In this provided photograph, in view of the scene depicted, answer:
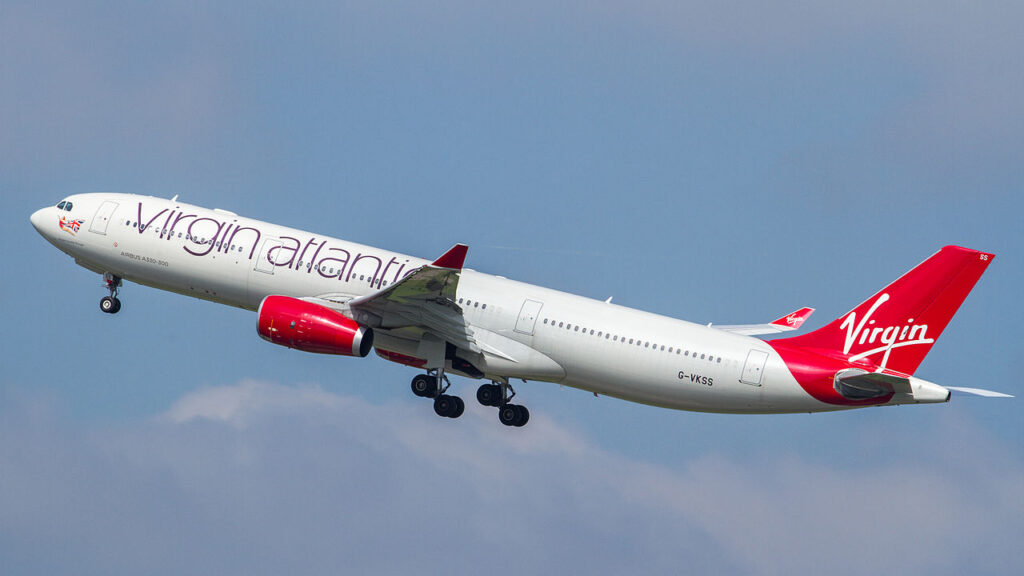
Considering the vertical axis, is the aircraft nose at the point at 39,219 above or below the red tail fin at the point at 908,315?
above

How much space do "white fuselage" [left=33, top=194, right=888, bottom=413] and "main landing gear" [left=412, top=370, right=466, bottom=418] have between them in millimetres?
1806

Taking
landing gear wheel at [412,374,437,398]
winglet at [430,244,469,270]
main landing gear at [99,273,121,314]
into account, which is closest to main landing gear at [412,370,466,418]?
landing gear wheel at [412,374,437,398]

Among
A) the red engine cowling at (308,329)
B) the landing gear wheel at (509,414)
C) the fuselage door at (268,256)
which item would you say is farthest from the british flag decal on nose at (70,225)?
the landing gear wheel at (509,414)

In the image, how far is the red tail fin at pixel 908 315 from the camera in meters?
54.0

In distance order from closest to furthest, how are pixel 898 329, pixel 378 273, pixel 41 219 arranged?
1. pixel 898 329
2. pixel 378 273
3. pixel 41 219

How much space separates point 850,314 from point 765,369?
391cm

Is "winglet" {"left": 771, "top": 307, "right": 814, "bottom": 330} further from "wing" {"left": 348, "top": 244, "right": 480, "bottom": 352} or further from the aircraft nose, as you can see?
the aircraft nose

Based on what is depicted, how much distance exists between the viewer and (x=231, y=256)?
199ft

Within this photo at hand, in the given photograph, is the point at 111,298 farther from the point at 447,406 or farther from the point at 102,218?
the point at 447,406

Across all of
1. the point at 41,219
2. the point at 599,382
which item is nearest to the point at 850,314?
the point at 599,382

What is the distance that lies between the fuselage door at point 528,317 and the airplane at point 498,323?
0.18 ft

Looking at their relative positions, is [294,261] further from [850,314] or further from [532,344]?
[850,314]

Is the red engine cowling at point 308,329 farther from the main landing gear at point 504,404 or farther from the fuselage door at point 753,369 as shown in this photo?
the fuselage door at point 753,369

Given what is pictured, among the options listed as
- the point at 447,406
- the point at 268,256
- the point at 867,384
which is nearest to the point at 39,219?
the point at 268,256
